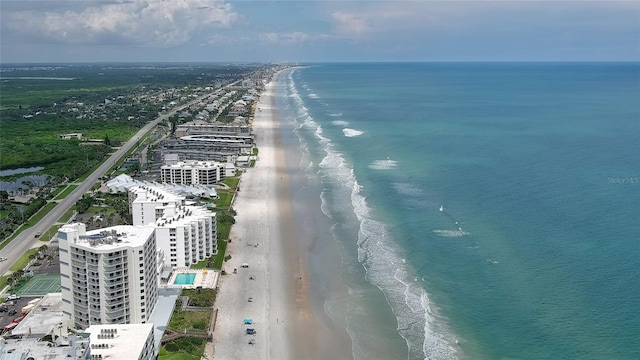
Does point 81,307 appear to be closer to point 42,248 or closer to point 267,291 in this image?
point 267,291

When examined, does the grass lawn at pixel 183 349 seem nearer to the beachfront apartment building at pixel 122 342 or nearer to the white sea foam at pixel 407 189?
the beachfront apartment building at pixel 122 342

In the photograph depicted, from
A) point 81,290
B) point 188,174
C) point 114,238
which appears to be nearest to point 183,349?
point 81,290

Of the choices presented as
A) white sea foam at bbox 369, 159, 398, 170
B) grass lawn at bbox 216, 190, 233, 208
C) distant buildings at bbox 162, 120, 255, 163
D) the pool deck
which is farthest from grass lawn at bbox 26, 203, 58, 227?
white sea foam at bbox 369, 159, 398, 170

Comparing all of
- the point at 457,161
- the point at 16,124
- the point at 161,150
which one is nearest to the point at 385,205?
the point at 457,161

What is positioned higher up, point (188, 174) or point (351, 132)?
point (351, 132)

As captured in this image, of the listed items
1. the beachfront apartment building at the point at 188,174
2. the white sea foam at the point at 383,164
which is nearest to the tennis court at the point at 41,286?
the beachfront apartment building at the point at 188,174

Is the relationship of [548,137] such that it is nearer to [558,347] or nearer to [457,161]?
[457,161]

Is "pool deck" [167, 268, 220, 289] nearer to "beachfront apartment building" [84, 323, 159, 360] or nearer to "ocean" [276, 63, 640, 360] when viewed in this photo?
"ocean" [276, 63, 640, 360]
